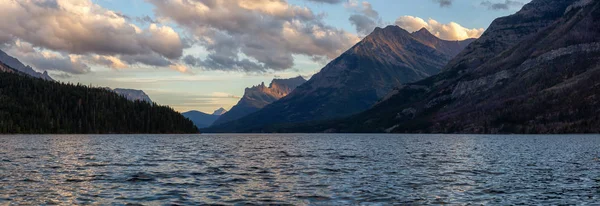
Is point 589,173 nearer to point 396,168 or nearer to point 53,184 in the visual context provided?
point 396,168

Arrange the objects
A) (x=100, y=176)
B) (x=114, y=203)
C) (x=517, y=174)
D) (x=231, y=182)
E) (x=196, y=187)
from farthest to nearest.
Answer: (x=517, y=174)
(x=100, y=176)
(x=231, y=182)
(x=196, y=187)
(x=114, y=203)

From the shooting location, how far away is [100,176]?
5497cm

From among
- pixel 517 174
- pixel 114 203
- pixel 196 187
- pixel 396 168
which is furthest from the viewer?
pixel 396 168

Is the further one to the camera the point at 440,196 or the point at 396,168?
the point at 396,168

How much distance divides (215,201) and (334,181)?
1665 cm

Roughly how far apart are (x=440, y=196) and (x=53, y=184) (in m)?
34.9

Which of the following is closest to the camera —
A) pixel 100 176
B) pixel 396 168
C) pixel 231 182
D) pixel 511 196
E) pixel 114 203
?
pixel 114 203

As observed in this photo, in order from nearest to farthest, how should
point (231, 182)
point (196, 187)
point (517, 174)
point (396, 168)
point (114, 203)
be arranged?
1. point (114, 203)
2. point (196, 187)
3. point (231, 182)
4. point (517, 174)
5. point (396, 168)

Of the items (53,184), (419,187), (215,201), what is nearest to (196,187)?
(215,201)

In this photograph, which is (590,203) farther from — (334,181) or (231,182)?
(231,182)

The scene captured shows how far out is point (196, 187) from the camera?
153 ft

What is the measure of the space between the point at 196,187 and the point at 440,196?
2158 cm

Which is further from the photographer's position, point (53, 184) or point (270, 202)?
point (53, 184)

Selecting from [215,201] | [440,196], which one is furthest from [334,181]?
[215,201]
